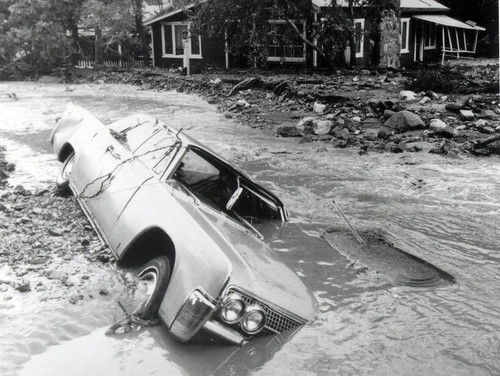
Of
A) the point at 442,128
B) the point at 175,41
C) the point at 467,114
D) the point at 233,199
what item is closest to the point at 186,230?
the point at 233,199

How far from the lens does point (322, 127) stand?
13.7m

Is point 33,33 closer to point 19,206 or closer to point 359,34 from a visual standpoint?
point 359,34

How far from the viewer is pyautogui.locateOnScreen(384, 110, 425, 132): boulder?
13555 mm

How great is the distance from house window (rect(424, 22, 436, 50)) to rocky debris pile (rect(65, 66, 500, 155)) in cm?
938

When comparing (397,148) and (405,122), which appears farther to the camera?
(405,122)

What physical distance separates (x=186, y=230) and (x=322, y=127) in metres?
9.86

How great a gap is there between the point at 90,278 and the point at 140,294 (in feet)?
2.53

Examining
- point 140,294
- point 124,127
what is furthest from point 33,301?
point 124,127

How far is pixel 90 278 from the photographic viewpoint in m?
5.25

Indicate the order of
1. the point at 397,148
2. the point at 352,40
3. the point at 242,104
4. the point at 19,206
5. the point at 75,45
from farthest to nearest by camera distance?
the point at 75,45 → the point at 352,40 → the point at 242,104 → the point at 397,148 → the point at 19,206

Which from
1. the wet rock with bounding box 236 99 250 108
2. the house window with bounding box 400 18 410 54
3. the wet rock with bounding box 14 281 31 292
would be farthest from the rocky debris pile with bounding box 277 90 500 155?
the house window with bounding box 400 18 410 54

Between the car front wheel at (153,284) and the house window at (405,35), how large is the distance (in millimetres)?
26013

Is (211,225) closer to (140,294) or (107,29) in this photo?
(140,294)

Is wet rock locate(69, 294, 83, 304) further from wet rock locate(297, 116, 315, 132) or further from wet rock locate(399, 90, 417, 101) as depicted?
wet rock locate(399, 90, 417, 101)
